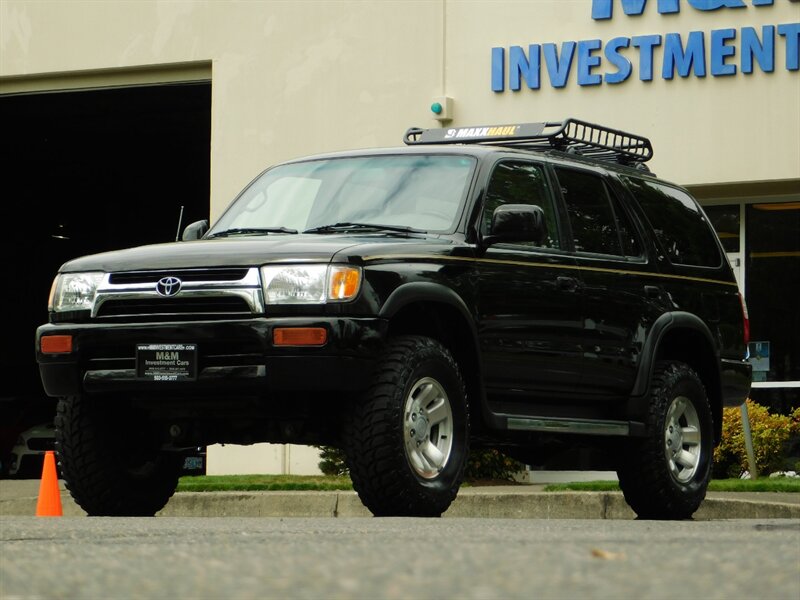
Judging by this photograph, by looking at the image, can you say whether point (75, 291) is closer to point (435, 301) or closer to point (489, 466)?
point (435, 301)

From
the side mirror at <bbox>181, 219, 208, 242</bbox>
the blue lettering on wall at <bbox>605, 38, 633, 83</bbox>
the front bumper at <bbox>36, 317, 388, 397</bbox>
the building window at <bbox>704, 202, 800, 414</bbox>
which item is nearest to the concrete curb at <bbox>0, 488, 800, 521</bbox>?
the side mirror at <bbox>181, 219, 208, 242</bbox>

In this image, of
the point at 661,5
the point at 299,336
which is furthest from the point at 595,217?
the point at 661,5

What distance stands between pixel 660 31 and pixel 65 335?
32.1ft

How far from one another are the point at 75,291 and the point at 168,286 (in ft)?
2.01

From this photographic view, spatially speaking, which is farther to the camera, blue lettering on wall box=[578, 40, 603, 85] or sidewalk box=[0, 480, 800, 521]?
blue lettering on wall box=[578, 40, 603, 85]

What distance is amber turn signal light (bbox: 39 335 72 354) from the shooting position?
8320mm

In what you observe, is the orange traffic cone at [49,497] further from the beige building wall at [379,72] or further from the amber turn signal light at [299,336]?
the beige building wall at [379,72]

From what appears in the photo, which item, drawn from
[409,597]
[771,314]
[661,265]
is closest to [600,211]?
[661,265]

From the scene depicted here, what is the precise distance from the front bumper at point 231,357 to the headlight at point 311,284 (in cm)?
10

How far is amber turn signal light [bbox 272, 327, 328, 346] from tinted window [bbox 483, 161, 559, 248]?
5.46ft

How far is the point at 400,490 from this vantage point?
25.4 ft

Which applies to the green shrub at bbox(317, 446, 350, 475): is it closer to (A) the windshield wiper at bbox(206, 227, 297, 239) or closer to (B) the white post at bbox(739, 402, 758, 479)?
(B) the white post at bbox(739, 402, 758, 479)

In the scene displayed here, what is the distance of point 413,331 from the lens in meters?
8.36

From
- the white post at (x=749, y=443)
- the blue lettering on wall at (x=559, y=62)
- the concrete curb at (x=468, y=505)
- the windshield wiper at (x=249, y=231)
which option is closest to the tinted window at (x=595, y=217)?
the windshield wiper at (x=249, y=231)
